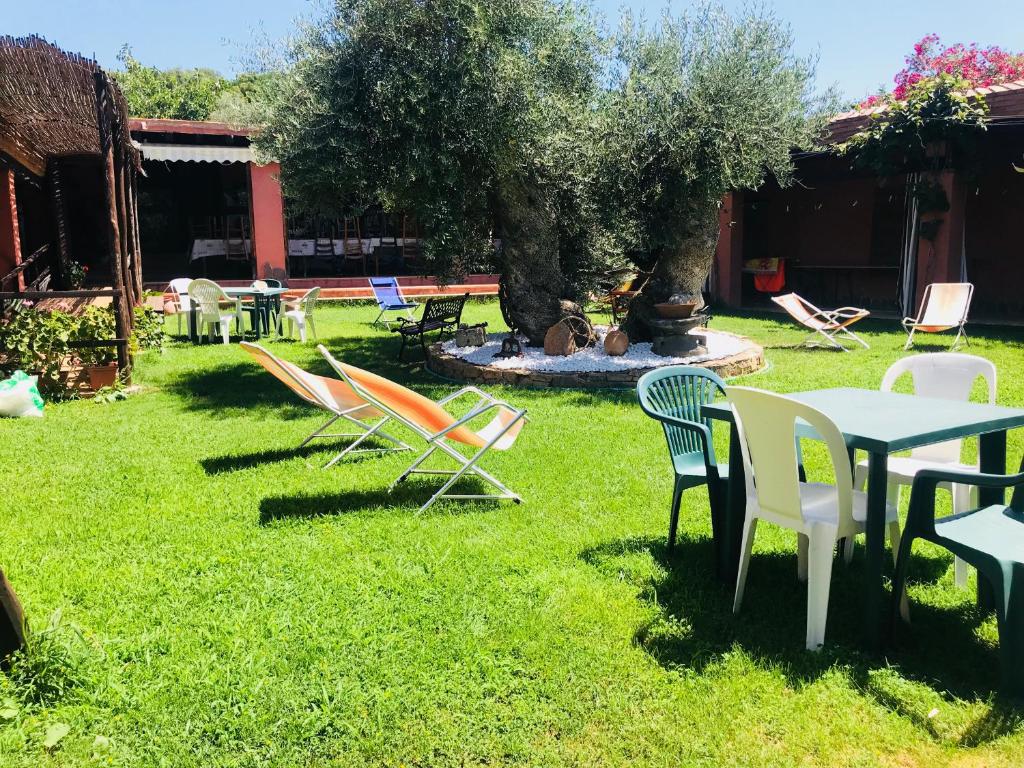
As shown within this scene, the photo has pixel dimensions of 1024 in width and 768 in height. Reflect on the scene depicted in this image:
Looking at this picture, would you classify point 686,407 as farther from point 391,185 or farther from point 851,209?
point 851,209

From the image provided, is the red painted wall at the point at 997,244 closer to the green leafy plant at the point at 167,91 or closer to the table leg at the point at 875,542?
the table leg at the point at 875,542

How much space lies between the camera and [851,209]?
50.5 feet

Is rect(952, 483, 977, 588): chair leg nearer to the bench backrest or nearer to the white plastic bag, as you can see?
the bench backrest

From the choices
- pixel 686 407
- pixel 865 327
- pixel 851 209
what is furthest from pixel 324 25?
pixel 851 209

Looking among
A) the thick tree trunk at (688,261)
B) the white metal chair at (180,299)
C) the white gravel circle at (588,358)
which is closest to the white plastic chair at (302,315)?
the white metal chair at (180,299)

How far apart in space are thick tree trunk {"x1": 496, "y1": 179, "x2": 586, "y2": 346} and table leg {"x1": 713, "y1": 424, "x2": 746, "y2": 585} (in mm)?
6303

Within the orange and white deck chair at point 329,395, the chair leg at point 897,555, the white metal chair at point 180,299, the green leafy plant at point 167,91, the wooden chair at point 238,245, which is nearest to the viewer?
the chair leg at point 897,555

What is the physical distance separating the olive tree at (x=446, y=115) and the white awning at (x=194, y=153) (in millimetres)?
6747

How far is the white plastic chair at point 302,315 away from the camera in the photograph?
38.4ft

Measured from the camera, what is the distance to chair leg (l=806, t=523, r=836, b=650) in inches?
109

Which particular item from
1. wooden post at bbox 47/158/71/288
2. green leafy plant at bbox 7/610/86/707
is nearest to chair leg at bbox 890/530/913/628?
green leafy plant at bbox 7/610/86/707

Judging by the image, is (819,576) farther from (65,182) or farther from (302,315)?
(65,182)

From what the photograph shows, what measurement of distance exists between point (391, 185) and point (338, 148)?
72cm

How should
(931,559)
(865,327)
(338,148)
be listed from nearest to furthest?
A: (931,559) < (338,148) < (865,327)
